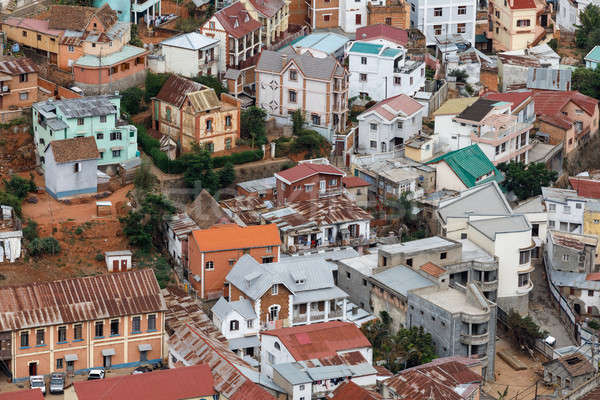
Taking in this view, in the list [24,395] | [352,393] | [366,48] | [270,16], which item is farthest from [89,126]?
[352,393]

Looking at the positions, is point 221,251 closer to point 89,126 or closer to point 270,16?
point 89,126

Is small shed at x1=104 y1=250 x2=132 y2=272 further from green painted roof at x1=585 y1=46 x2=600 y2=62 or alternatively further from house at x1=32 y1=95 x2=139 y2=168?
green painted roof at x1=585 y1=46 x2=600 y2=62

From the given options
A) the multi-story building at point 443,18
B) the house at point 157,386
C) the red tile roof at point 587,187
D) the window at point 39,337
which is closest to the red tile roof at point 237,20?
the multi-story building at point 443,18

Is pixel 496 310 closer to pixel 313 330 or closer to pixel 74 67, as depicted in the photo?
pixel 313 330

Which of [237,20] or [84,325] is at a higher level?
[237,20]

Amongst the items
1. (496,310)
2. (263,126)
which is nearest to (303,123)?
(263,126)

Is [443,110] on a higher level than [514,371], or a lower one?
higher
